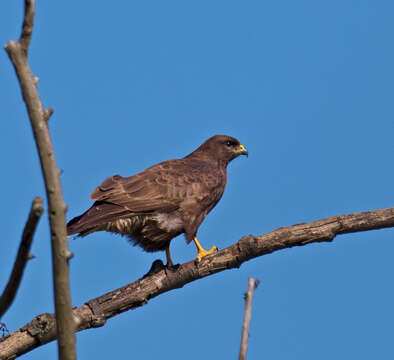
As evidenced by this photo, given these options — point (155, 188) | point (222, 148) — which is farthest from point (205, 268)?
point (222, 148)

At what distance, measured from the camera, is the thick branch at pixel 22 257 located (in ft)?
8.98

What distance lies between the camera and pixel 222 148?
936 cm

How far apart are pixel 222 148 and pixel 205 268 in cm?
306

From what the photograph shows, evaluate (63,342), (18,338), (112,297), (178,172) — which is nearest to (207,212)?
(178,172)

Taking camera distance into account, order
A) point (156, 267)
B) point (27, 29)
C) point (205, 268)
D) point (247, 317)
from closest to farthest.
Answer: point (27, 29)
point (247, 317)
point (205, 268)
point (156, 267)

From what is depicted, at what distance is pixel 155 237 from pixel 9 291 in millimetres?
4562

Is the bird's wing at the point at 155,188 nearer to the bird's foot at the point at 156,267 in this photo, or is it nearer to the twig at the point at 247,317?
the bird's foot at the point at 156,267

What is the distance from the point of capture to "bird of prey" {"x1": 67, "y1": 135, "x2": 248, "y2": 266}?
7.26 metres

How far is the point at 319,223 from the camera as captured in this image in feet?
20.3

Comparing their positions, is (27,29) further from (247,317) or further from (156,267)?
(156,267)

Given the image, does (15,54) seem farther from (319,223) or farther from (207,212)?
(207,212)

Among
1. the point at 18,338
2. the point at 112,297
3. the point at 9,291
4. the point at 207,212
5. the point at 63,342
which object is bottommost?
the point at 63,342

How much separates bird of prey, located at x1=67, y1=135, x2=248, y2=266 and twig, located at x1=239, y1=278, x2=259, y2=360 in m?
3.50

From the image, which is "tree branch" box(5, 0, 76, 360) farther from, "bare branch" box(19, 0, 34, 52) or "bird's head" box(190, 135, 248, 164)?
"bird's head" box(190, 135, 248, 164)
